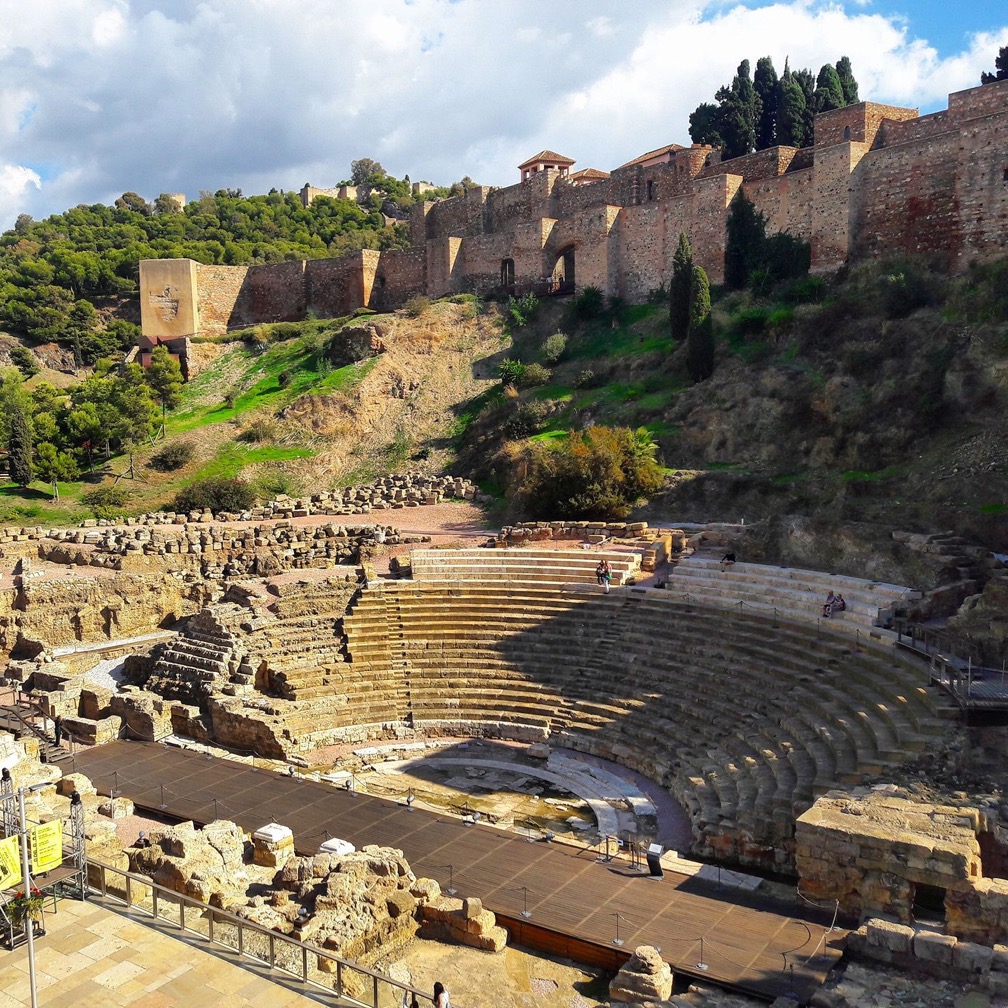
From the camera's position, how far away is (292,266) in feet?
166

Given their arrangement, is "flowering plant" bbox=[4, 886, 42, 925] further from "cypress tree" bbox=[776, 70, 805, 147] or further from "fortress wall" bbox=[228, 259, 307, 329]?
"fortress wall" bbox=[228, 259, 307, 329]

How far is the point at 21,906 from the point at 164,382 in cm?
3805

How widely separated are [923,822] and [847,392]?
1799cm

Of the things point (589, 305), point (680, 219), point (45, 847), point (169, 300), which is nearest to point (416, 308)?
point (589, 305)

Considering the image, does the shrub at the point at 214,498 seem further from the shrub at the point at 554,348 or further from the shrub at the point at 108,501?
the shrub at the point at 554,348

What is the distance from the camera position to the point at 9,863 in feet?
25.8

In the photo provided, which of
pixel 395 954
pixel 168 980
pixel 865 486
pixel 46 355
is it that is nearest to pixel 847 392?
pixel 865 486

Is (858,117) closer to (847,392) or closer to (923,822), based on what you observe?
(847,392)

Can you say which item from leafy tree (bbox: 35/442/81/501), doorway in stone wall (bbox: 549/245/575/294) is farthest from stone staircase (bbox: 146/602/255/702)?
doorway in stone wall (bbox: 549/245/575/294)

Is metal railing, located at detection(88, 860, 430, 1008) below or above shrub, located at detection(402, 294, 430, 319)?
below

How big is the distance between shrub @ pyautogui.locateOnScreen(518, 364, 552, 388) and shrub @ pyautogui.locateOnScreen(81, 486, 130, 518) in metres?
15.0

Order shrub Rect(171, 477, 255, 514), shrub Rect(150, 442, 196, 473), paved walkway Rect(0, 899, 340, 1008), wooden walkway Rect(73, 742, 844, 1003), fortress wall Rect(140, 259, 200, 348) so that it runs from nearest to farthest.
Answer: paved walkway Rect(0, 899, 340, 1008)
wooden walkway Rect(73, 742, 844, 1003)
shrub Rect(171, 477, 255, 514)
shrub Rect(150, 442, 196, 473)
fortress wall Rect(140, 259, 200, 348)

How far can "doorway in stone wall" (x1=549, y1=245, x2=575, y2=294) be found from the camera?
138 feet

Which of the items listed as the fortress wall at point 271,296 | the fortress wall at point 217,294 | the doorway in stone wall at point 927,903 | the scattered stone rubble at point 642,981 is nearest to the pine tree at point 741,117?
the fortress wall at point 271,296
